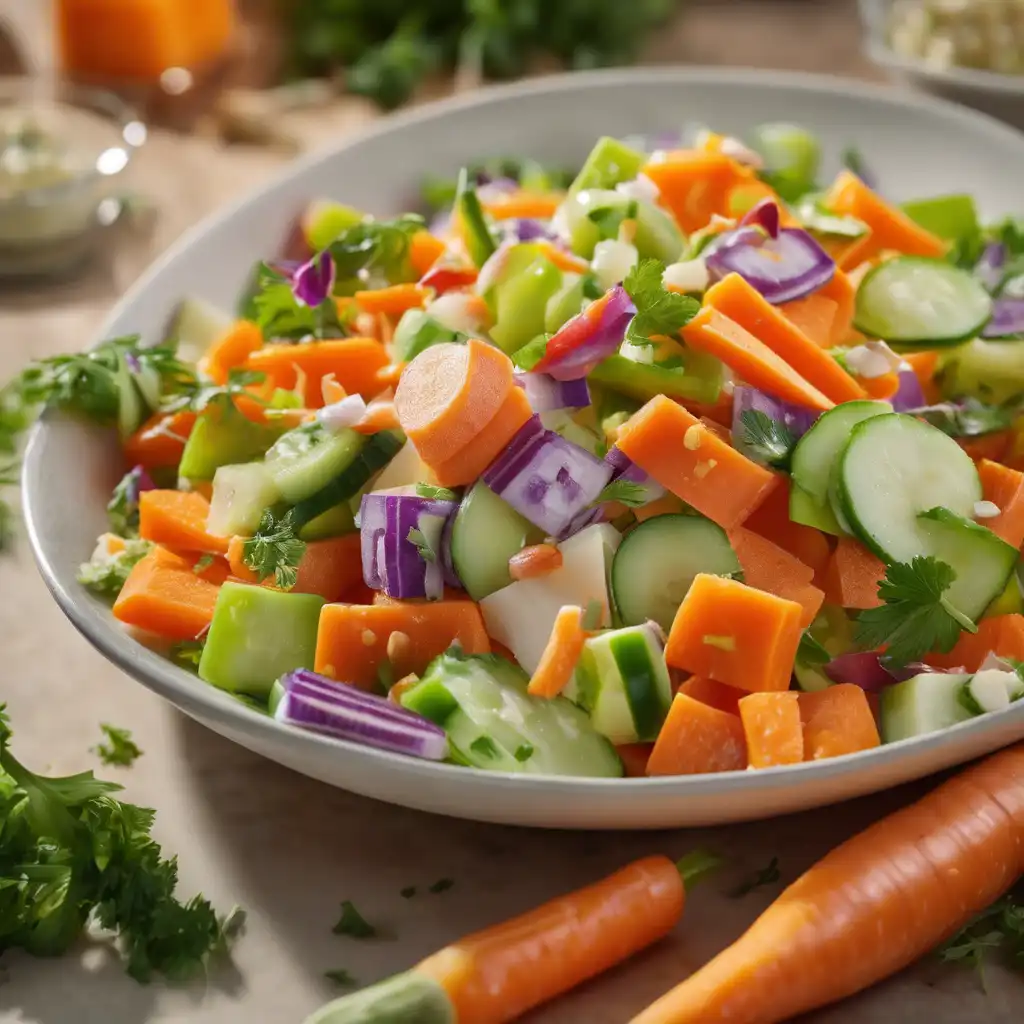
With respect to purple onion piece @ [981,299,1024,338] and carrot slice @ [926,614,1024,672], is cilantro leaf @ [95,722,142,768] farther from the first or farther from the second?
purple onion piece @ [981,299,1024,338]

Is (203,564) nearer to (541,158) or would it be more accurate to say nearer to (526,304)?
(526,304)

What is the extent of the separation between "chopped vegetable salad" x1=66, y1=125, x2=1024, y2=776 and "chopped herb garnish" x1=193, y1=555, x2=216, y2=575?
0.05ft

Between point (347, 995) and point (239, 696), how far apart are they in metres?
0.61

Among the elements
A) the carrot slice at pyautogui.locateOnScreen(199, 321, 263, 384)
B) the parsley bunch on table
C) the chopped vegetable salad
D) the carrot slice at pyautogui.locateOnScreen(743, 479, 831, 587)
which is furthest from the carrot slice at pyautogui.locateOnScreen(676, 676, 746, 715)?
the parsley bunch on table

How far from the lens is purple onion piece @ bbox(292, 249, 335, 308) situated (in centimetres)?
326

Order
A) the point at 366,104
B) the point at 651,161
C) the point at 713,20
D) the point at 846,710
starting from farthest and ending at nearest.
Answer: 1. the point at 713,20
2. the point at 366,104
3. the point at 651,161
4. the point at 846,710

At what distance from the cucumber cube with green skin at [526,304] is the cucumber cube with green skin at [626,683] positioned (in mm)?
817

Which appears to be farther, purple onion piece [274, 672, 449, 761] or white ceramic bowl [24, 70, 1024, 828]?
purple onion piece [274, 672, 449, 761]

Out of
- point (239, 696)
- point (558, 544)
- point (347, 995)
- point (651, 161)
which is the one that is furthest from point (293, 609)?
point (651, 161)

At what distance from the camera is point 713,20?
621 cm

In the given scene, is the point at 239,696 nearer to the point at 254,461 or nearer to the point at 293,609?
the point at 293,609

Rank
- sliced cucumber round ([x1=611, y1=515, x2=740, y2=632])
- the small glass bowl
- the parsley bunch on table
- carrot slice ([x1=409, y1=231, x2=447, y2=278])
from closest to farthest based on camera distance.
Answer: sliced cucumber round ([x1=611, y1=515, x2=740, y2=632]) → carrot slice ([x1=409, y1=231, x2=447, y2=278]) → the small glass bowl → the parsley bunch on table

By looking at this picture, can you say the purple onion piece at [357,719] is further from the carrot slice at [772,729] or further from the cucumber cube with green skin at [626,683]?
the carrot slice at [772,729]

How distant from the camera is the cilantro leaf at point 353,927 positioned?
95.9 inches
